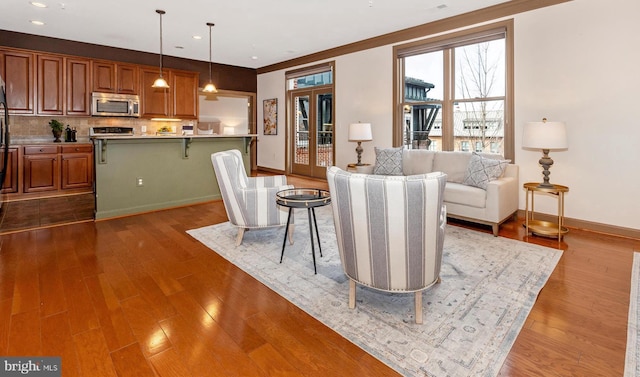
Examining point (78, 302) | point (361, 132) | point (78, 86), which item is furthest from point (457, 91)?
point (78, 86)

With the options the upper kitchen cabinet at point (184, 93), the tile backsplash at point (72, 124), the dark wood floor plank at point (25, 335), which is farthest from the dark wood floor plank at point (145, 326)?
the upper kitchen cabinet at point (184, 93)

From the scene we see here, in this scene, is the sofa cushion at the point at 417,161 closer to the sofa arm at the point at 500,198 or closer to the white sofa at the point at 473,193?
the white sofa at the point at 473,193

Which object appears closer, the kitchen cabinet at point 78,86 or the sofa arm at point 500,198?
the sofa arm at point 500,198

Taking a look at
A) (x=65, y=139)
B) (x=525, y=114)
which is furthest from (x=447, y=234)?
(x=65, y=139)

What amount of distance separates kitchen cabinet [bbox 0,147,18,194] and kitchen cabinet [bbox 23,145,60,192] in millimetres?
112

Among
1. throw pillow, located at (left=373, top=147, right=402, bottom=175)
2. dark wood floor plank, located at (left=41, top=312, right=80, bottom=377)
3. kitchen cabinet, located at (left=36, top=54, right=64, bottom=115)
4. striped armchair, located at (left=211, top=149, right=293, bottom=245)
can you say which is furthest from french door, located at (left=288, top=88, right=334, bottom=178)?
dark wood floor plank, located at (left=41, top=312, right=80, bottom=377)

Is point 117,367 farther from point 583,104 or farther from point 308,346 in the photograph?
point 583,104

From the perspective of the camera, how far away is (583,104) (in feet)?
13.0

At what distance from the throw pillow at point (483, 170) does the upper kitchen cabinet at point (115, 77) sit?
6.42 m

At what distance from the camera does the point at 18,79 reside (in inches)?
223

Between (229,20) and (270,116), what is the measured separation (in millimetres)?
3736

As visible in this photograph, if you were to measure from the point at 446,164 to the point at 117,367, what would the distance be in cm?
429

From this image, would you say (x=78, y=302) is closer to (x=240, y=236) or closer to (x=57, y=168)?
(x=240, y=236)

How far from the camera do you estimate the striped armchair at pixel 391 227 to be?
1.87m
